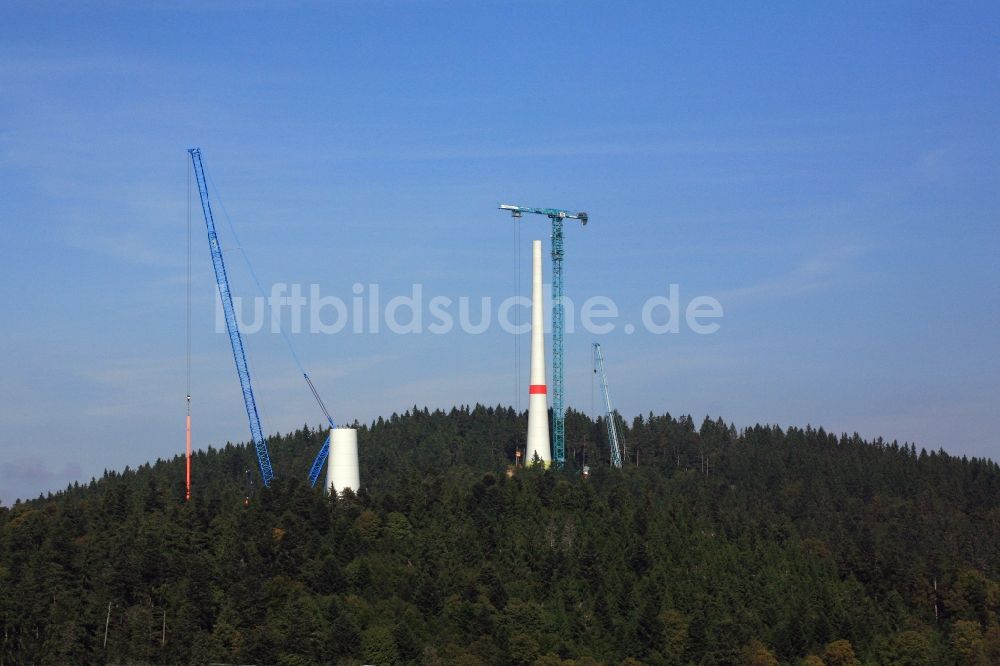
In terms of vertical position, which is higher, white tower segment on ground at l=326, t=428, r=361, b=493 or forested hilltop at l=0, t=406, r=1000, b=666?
white tower segment on ground at l=326, t=428, r=361, b=493

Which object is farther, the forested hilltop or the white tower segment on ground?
the white tower segment on ground

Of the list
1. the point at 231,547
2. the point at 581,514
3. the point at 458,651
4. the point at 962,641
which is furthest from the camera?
the point at 581,514

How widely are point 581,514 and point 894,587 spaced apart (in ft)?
135

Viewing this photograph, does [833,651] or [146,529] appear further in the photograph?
[146,529]

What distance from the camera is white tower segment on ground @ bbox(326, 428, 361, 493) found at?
189 meters

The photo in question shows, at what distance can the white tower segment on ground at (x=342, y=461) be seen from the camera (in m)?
189

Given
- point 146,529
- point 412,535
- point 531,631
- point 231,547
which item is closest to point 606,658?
point 531,631

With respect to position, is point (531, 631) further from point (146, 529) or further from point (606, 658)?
point (146, 529)

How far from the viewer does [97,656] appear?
491 ft

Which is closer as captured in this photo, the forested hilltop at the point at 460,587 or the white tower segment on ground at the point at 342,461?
the forested hilltop at the point at 460,587

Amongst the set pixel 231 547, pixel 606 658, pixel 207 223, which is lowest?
pixel 606 658

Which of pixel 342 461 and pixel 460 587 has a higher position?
pixel 342 461

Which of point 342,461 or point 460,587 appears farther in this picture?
point 342,461

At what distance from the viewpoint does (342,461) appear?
190 meters
